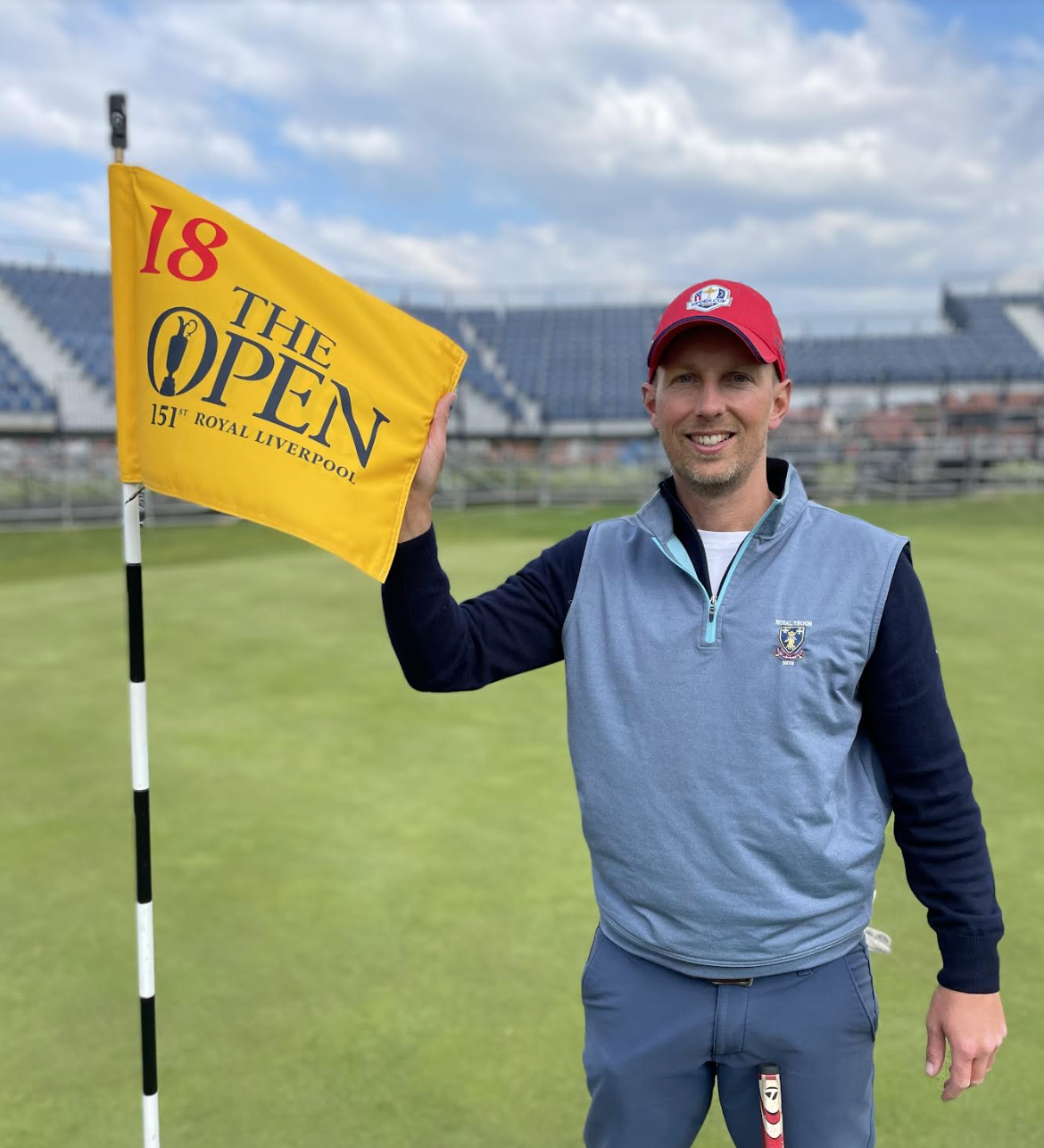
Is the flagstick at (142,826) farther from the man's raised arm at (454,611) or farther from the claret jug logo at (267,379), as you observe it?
the man's raised arm at (454,611)

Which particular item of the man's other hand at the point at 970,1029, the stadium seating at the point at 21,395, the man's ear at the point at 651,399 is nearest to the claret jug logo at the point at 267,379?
the man's ear at the point at 651,399

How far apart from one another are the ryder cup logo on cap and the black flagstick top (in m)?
1.32

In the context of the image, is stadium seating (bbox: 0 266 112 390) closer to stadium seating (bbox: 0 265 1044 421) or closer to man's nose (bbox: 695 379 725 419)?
stadium seating (bbox: 0 265 1044 421)

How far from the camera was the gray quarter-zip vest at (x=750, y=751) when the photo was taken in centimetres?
188

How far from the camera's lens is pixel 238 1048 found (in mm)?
3273

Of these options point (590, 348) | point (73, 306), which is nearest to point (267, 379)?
point (73, 306)

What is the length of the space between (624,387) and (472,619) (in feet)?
91.8

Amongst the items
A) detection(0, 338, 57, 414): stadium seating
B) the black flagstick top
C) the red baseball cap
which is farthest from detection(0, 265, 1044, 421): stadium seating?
the red baseball cap

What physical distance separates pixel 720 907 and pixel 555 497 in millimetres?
21365

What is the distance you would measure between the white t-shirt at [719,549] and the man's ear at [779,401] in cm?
25

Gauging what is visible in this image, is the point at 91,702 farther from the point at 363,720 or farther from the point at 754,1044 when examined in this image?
the point at 754,1044

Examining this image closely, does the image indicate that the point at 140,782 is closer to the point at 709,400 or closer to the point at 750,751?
the point at 750,751

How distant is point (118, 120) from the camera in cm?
234

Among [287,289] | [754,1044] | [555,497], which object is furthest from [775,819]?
[555,497]
